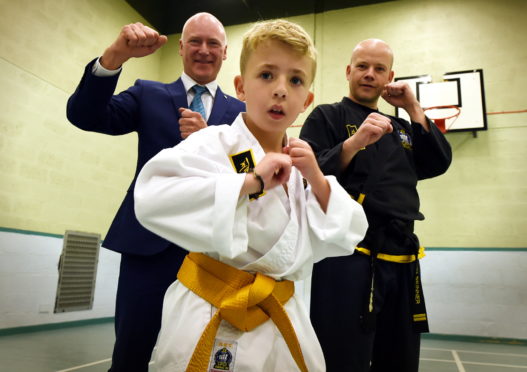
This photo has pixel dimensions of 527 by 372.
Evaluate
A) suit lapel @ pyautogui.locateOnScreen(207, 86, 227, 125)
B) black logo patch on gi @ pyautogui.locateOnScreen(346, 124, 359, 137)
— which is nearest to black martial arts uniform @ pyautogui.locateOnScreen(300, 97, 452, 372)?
black logo patch on gi @ pyautogui.locateOnScreen(346, 124, 359, 137)

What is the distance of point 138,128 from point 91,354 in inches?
122

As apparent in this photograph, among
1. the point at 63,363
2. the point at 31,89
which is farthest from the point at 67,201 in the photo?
the point at 63,363

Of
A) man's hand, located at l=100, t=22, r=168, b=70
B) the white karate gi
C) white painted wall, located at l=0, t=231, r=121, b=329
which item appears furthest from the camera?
white painted wall, located at l=0, t=231, r=121, b=329

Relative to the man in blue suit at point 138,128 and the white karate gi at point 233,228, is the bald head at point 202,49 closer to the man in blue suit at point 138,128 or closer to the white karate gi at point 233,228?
the man in blue suit at point 138,128

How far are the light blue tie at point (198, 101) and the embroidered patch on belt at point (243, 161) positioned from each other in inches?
31.8

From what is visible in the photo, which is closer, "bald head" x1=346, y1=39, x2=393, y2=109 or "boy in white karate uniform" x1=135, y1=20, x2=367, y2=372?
"boy in white karate uniform" x1=135, y1=20, x2=367, y2=372

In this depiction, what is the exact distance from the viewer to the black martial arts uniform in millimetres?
1525

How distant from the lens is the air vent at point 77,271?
555 centimetres

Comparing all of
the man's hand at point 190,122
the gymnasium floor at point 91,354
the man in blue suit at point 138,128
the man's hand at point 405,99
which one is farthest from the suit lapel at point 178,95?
the gymnasium floor at point 91,354

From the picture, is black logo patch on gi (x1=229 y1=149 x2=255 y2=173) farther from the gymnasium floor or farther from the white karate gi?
Result: the gymnasium floor

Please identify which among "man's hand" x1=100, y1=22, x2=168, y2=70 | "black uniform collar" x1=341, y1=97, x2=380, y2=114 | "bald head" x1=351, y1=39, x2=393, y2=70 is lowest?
"man's hand" x1=100, y1=22, x2=168, y2=70

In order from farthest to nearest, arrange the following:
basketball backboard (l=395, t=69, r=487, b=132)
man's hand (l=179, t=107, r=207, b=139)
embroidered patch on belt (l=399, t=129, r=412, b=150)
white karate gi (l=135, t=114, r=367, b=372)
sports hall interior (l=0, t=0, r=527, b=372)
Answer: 1. basketball backboard (l=395, t=69, r=487, b=132)
2. sports hall interior (l=0, t=0, r=527, b=372)
3. embroidered patch on belt (l=399, t=129, r=412, b=150)
4. man's hand (l=179, t=107, r=207, b=139)
5. white karate gi (l=135, t=114, r=367, b=372)

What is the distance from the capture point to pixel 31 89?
17.8 ft

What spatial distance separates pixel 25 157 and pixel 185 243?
5276mm
